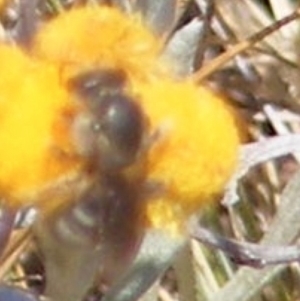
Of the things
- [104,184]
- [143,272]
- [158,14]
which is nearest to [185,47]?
[158,14]

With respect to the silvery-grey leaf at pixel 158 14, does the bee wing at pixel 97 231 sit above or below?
below

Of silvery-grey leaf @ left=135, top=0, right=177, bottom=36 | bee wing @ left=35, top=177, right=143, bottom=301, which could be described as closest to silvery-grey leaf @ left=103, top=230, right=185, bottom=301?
bee wing @ left=35, top=177, right=143, bottom=301

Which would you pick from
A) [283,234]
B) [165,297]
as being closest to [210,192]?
[283,234]

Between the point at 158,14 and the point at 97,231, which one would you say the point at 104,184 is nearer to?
the point at 97,231

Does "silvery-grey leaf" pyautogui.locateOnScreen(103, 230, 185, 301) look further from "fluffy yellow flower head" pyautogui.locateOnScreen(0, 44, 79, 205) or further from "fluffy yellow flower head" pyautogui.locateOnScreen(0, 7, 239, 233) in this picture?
"fluffy yellow flower head" pyautogui.locateOnScreen(0, 44, 79, 205)

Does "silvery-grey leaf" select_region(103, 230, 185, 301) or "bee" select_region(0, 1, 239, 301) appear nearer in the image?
"bee" select_region(0, 1, 239, 301)

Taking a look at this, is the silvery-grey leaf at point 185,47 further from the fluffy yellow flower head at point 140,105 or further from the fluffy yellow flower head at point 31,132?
the fluffy yellow flower head at point 31,132

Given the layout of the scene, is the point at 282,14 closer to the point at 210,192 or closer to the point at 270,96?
the point at 270,96

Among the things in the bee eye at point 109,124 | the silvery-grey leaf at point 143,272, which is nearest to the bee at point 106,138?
the bee eye at point 109,124
